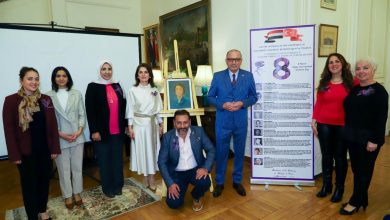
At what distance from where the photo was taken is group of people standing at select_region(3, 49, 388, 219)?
2309 millimetres

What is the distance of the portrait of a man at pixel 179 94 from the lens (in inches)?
123

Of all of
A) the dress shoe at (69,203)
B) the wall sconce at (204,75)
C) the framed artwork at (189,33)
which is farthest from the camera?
the framed artwork at (189,33)

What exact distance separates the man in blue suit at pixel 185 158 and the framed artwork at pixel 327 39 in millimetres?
1901

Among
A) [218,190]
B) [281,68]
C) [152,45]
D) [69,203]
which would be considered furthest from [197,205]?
[152,45]

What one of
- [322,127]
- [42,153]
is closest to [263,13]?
[322,127]

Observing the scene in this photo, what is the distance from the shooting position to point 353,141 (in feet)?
7.97

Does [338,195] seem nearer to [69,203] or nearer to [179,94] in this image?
[179,94]

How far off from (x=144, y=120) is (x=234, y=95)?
1033 millimetres

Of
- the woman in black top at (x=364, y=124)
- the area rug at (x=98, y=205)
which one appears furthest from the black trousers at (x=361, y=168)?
the area rug at (x=98, y=205)

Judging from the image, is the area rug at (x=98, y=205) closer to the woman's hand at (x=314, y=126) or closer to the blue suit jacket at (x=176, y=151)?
the blue suit jacket at (x=176, y=151)

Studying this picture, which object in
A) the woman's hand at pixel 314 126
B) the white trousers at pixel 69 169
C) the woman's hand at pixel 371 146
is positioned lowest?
the white trousers at pixel 69 169

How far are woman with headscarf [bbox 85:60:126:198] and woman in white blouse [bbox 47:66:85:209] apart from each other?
5.2 inches

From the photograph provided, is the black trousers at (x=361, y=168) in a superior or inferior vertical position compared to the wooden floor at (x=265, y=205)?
superior

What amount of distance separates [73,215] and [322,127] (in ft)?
8.61
